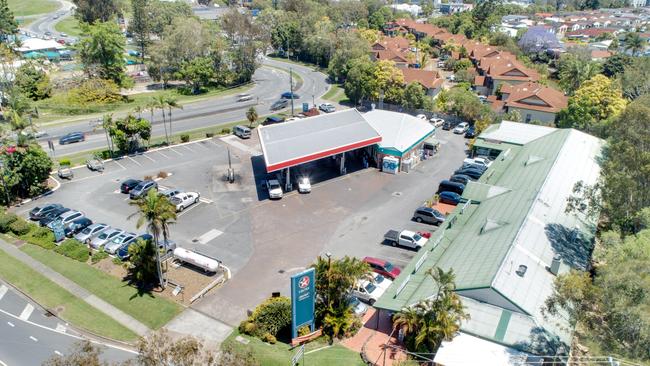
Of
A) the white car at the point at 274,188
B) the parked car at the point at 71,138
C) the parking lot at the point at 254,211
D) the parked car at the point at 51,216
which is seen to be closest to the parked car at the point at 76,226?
the parking lot at the point at 254,211

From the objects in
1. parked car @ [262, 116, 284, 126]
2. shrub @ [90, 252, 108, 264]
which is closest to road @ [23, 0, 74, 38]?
parked car @ [262, 116, 284, 126]

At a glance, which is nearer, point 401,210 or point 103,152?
point 401,210

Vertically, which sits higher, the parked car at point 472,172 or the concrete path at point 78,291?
the parked car at point 472,172

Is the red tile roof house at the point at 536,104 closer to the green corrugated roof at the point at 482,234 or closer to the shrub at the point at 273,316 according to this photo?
the green corrugated roof at the point at 482,234

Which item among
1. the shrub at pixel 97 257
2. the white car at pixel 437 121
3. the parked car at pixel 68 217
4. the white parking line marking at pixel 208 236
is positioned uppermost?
the white car at pixel 437 121

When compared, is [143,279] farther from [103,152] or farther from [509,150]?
[509,150]

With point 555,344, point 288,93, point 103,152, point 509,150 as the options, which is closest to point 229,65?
point 288,93
